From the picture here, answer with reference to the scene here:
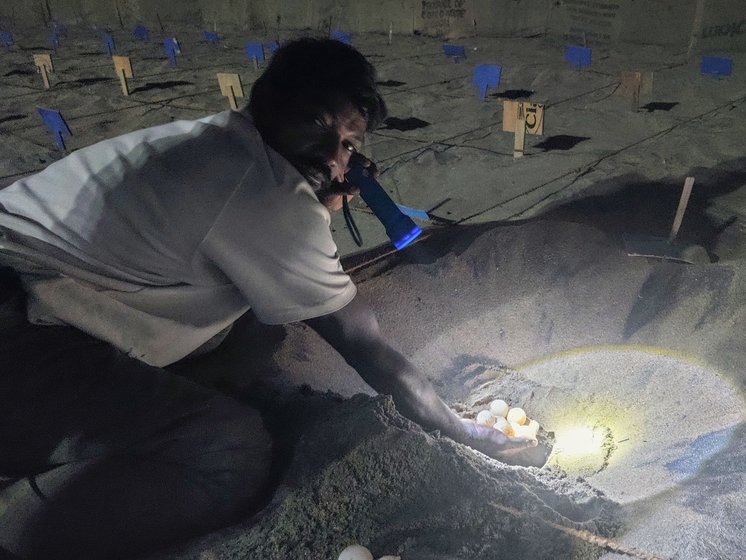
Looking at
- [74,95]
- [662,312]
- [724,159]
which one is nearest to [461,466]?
[662,312]

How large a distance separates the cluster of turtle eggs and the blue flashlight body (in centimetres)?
85

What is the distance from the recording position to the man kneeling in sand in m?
1.29

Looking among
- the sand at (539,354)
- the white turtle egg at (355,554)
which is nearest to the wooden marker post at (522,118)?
the sand at (539,354)

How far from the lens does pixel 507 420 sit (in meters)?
2.14

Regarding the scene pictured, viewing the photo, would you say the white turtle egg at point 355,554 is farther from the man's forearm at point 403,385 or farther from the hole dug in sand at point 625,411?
the hole dug in sand at point 625,411

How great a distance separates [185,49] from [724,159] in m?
8.98

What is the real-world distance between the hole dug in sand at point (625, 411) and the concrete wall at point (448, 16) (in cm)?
622

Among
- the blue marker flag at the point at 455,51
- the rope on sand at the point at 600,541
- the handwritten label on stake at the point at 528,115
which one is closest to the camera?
the rope on sand at the point at 600,541

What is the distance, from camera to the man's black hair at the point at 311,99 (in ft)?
4.24

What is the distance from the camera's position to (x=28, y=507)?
1.47 metres

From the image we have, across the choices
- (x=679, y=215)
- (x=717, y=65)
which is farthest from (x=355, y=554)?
(x=717, y=65)

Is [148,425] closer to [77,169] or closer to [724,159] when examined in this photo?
[77,169]

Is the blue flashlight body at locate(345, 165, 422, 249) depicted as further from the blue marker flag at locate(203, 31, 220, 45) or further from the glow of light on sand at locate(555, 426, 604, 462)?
the blue marker flag at locate(203, 31, 220, 45)

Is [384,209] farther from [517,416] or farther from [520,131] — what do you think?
[520,131]
